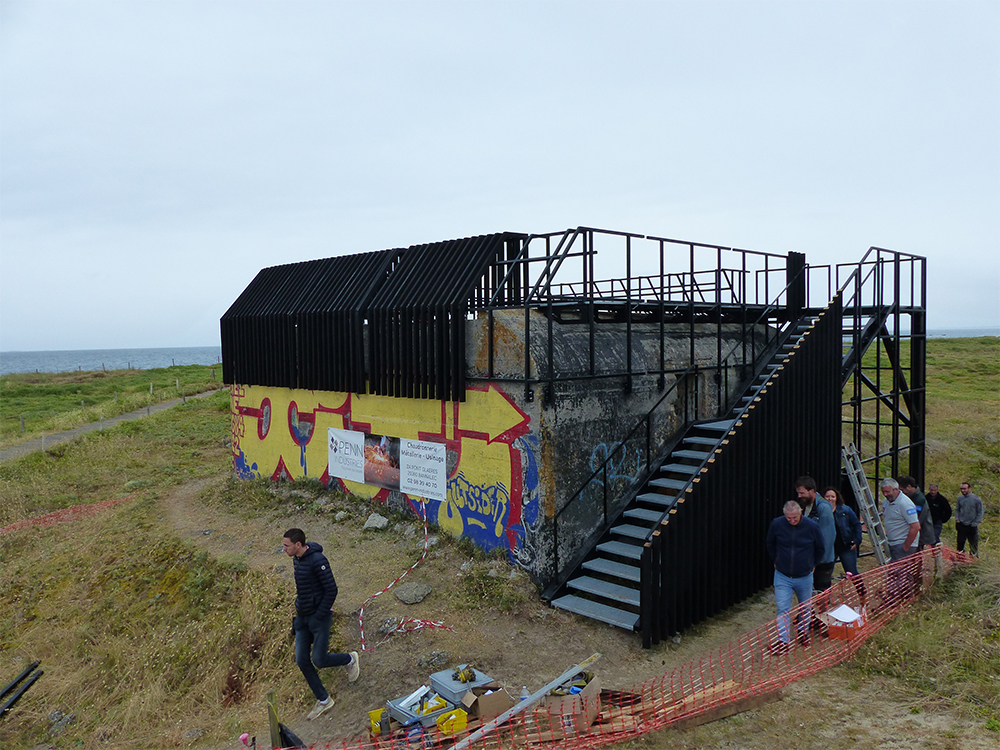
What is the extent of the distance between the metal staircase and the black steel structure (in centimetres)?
3

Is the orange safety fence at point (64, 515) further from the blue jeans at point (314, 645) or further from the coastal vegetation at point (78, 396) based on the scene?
the blue jeans at point (314, 645)

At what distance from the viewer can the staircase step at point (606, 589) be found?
8.91 metres

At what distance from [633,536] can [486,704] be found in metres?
3.92

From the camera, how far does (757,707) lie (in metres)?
6.56

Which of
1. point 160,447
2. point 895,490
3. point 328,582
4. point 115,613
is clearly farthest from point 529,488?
point 160,447

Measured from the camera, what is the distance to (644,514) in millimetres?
10227

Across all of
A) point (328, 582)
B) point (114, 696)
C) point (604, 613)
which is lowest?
point (114, 696)

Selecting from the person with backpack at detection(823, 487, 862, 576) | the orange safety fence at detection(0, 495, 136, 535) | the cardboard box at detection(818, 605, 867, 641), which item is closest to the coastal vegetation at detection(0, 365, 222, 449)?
the orange safety fence at detection(0, 495, 136, 535)

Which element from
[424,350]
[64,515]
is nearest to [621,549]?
[424,350]

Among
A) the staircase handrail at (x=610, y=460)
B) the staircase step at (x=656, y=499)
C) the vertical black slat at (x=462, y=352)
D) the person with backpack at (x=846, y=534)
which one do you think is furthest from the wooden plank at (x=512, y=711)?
the vertical black slat at (x=462, y=352)

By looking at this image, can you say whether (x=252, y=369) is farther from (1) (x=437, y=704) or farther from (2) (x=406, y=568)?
(1) (x=437, y=704)

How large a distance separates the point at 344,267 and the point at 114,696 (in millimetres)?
8377

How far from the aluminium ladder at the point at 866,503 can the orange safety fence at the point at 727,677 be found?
90cm

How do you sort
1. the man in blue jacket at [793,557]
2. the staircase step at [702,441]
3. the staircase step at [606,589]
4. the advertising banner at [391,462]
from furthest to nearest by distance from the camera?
the advertising banner at [391,462], the staircase step at [702,441], the staircase step at [606,589], the man in blue jacket at [793,557]
